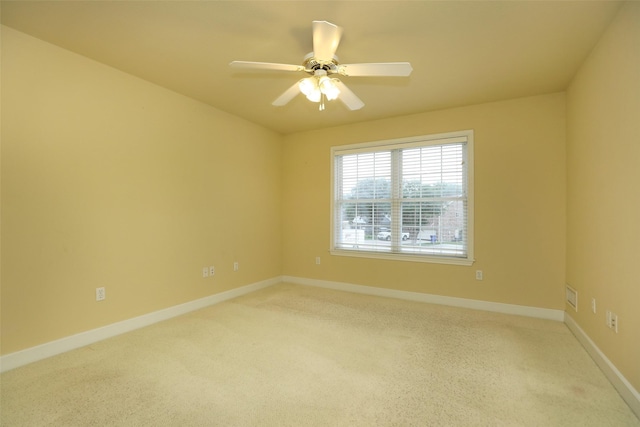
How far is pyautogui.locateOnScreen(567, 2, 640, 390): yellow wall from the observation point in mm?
1768

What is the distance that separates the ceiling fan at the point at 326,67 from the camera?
1.75 meters

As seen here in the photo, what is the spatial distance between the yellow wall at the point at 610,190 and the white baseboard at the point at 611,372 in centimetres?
5

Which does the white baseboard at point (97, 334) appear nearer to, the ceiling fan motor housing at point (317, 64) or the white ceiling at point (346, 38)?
the white ceiling at point (346, 38)

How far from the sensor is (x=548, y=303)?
10.6 feet

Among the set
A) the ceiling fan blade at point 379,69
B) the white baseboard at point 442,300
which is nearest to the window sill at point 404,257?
the white baseboard at point 442,300

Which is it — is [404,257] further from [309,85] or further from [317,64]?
[317,64]

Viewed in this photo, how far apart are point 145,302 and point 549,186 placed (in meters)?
4.52

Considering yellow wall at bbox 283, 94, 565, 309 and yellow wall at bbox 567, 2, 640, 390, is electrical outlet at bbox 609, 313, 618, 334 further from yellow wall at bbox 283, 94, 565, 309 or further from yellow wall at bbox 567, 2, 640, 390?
yellow wall at bbox 283, 94, 565, 309

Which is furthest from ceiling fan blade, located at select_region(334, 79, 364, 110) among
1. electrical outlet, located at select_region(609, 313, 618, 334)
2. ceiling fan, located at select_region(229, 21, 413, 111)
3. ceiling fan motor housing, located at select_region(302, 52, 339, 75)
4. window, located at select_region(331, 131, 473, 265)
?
electrical outlet, located at select_region(609, 313, 618, 334)

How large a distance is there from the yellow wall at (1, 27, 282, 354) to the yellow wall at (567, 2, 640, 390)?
3.82 meters

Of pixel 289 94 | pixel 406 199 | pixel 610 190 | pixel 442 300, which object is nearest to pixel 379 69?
pixel 289 94

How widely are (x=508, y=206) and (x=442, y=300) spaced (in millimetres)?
1401

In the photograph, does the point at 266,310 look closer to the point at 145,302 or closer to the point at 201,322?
the point at 201,322

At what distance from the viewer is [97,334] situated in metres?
2.62
